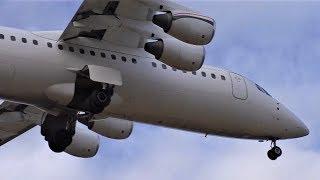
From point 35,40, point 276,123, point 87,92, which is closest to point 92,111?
point 87,92

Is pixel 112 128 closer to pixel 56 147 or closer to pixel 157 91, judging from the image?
pixel 56 147

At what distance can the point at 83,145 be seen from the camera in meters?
37.7

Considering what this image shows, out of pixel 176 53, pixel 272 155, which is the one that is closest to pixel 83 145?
pixel 272 155

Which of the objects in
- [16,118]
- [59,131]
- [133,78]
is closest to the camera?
[133,78]

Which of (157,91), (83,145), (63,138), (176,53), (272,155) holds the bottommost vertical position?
(83,145)

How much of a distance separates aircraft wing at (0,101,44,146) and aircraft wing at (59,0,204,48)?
217 inches

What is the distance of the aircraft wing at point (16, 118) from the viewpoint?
36.8 metres

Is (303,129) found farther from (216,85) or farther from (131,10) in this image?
(131,10)

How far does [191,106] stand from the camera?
1309 inches

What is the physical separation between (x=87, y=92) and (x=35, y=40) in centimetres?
222

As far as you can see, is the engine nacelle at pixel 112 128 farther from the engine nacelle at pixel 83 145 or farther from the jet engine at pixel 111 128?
the engine nacelle at pixel 83 145

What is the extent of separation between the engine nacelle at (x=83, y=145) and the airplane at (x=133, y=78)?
2.27 m

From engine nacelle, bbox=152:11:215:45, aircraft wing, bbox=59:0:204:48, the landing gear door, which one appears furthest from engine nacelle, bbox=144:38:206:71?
the landing gear door

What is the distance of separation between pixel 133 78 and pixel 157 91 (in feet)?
3.14
